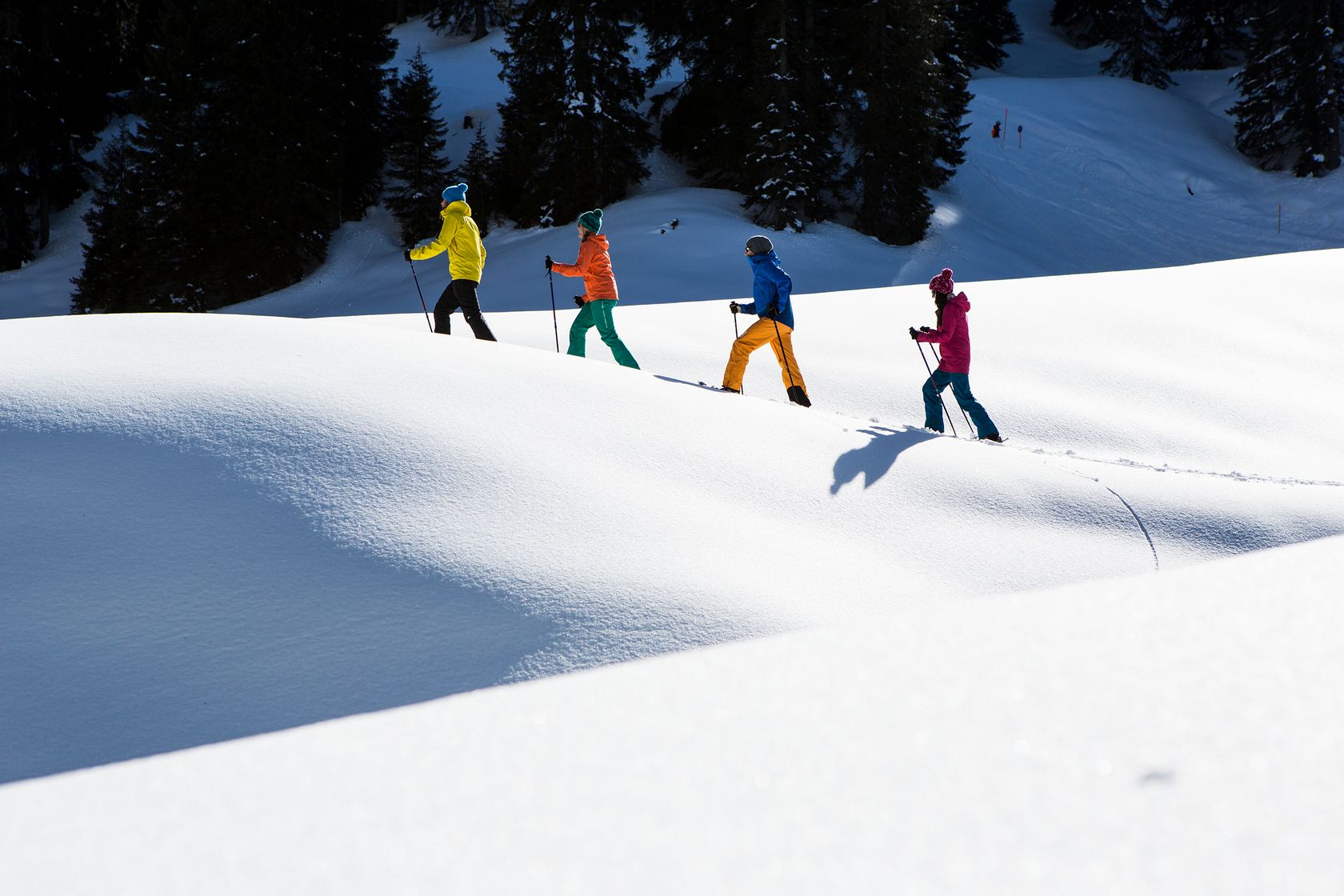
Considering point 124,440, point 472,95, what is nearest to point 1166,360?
point 124,440

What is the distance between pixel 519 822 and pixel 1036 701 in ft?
2.72

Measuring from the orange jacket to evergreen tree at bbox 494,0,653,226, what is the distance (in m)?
17.4

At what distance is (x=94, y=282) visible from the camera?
90.1 feet

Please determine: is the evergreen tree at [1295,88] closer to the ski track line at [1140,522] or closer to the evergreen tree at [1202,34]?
the evergreen tree at [1202,34]

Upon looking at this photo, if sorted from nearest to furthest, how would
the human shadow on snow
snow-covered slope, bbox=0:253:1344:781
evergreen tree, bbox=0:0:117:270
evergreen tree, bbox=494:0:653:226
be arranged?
snow-covered slope, bbox=0:253:1344:781 → the human shadow on snow → evergreen tree, bbox=494:0:653:226 → evergreen tree, bbox=0:0:117:270

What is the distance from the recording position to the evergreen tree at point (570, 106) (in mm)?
26500

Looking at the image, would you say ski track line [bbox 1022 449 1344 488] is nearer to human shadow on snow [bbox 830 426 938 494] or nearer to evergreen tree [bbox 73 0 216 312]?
human shadow on snow [bbox 830 426 938 494]

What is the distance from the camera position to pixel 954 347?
28.6ft

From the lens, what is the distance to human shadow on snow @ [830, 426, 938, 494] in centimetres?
644

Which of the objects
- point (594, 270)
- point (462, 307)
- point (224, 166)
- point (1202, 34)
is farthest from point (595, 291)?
point (1202, 34)

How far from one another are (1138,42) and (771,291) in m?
40.9

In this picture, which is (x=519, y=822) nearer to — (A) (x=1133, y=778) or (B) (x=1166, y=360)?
(A) (x=1133, y=778)

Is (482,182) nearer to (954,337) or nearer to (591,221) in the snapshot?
(591,221)

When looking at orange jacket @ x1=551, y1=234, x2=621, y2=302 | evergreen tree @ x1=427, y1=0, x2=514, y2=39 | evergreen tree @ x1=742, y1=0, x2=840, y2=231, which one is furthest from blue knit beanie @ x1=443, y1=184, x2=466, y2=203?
evergreen tree @ x1=427, y1=0, x2=514, y2=39
